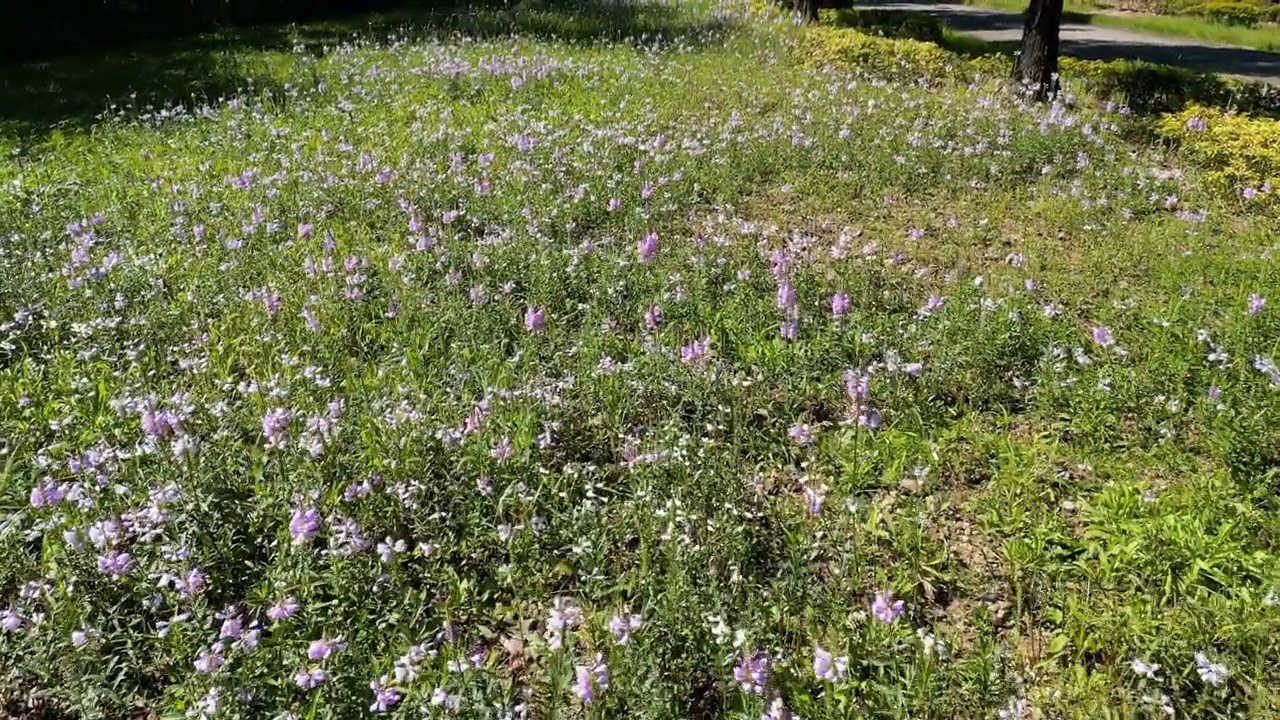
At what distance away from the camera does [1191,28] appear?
A: 2459 centimetres

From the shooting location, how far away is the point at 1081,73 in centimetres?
1150

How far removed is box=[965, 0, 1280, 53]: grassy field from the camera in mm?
22875

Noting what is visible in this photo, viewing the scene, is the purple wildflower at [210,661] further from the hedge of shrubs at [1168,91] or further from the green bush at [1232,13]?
the green bush at [1232,13]

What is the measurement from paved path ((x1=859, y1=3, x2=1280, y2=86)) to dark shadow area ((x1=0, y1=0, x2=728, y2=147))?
9349mm

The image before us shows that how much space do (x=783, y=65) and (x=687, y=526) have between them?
37.2 ft

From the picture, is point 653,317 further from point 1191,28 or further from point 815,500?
point 1191,28

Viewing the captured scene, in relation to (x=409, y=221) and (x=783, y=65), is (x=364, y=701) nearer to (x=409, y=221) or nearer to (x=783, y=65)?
(x=409, y=221)

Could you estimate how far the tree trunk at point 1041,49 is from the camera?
10844mm

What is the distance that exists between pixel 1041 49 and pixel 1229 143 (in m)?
3.43

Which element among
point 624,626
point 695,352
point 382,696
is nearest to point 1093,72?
point 695,352

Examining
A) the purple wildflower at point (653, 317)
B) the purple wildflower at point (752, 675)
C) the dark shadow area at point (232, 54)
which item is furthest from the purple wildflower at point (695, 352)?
the dark shadow area at point (232, 54)

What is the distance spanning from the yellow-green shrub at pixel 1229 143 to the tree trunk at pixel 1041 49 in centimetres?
180

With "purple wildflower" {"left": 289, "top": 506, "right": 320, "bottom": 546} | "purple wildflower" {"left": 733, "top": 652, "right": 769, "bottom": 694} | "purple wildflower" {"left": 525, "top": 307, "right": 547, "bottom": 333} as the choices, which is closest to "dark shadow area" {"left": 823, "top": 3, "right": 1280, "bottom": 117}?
"purple wildflower" {"left": 525, "top": 307, "right": 547, "bottom": 333}

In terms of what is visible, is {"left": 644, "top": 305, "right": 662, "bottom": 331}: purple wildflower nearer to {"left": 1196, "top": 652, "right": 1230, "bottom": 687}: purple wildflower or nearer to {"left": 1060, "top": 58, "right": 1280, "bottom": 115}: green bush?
{"left": 1196, "top": 652, "right": 1230, "bottom": 687}: purple wildflower
